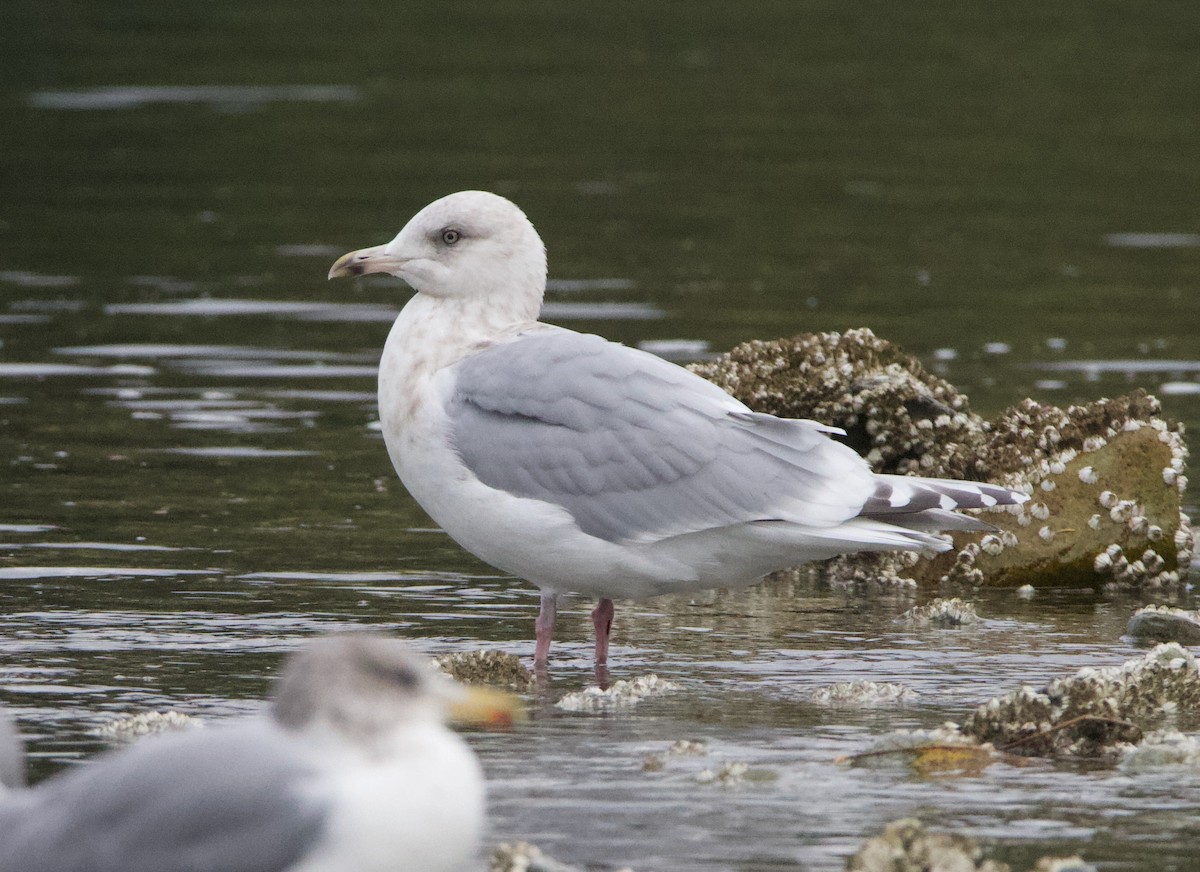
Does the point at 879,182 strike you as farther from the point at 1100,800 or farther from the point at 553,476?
the point at 1100,800

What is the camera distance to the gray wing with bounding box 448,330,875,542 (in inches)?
296

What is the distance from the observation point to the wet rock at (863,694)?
7246mm

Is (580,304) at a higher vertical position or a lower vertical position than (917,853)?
higher

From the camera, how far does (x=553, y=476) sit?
760 cm

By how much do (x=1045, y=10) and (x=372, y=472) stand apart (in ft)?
93.0

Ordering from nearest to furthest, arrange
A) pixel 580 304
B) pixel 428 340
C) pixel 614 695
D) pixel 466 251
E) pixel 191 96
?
1. pixel 614 695
2. pixel 428 340
3. pixel 466 251
4. pixel 580 304
5. pixel 191 96

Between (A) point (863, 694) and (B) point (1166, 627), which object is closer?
(A) point (863, 694)

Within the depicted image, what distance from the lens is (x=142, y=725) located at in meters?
6.72

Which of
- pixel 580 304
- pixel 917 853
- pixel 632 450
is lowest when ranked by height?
pixel 917 853

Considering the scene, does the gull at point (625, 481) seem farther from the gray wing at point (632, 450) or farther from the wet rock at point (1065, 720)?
the wet rock at point (1065, 720)

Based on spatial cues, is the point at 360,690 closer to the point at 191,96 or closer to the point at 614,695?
the point at 614,695

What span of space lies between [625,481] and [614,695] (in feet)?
2.41

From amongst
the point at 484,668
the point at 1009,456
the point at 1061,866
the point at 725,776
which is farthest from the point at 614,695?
the point at 1009,456

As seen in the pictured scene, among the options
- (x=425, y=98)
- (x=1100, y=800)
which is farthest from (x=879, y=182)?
(x=1100, y=800)
